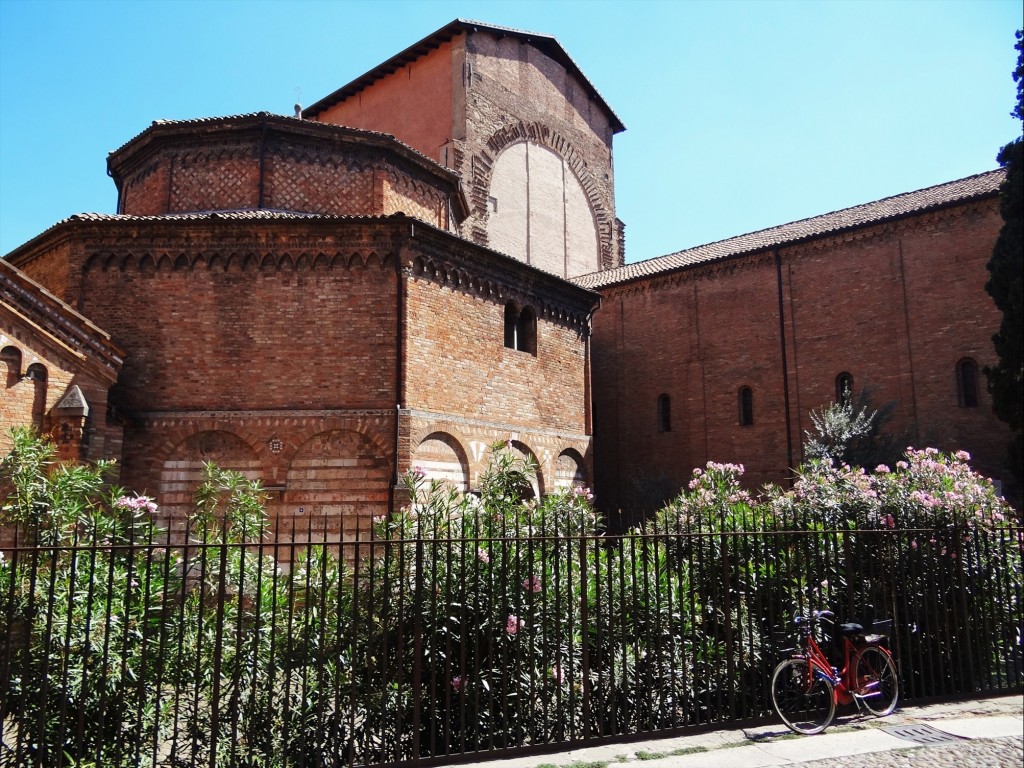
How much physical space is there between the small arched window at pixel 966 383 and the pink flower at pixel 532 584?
14302 mm

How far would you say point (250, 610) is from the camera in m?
5.56

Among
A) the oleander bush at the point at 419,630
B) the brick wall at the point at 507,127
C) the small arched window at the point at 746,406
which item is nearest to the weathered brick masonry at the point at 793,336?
the small arched window at the point at 746,406

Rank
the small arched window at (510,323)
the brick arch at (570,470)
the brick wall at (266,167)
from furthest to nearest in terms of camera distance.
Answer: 1. the brick arch at (570,470)
2. the small arched window at (510,323)
3. the brick wall at (266,167)

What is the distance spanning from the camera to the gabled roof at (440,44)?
22.1 m

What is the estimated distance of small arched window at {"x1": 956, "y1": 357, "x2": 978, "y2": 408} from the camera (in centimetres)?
1622

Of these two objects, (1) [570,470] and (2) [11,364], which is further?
(1) [570,470]

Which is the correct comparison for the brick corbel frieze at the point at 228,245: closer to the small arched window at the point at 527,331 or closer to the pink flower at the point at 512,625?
the small arched window at the point at 527,331

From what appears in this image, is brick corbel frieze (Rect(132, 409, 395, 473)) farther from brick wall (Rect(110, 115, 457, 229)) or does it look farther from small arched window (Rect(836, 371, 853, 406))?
small arched window (Rect(836, 371, 853, 406))

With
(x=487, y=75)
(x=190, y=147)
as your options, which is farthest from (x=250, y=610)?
(x=487, y=75)

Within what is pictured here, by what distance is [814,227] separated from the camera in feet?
63.7

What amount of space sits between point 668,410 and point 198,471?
13.4m

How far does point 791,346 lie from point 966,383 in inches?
159

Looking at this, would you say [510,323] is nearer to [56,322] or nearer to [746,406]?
[746,406]

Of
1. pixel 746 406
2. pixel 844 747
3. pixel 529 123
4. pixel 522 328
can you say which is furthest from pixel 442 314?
pixel 529 123
